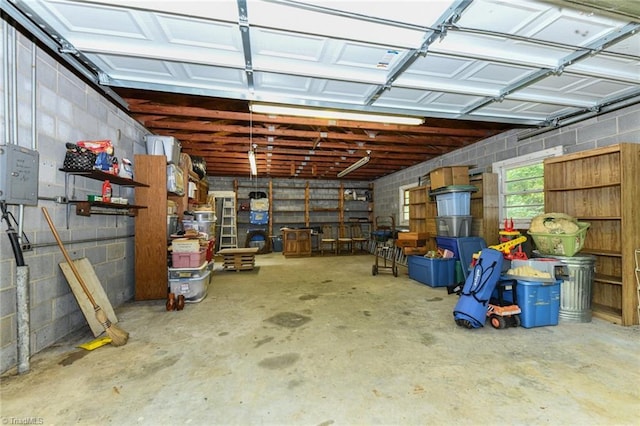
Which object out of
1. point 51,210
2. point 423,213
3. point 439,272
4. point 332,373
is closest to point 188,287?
point 51,210

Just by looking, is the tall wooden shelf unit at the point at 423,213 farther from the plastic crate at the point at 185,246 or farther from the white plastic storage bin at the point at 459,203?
the plastic crate at the point at 185,246

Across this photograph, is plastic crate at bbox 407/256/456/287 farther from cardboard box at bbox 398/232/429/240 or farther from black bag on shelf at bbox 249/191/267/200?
black bag on shelf at bbox 249/191/267/200

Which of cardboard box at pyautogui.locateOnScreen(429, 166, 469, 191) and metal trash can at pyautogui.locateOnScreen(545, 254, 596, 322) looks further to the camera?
cardboard box at pyautogui.locateOnScreen(429, 166, 469, 191)

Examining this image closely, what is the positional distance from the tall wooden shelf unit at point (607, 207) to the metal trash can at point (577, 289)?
24cm

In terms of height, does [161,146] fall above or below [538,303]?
above

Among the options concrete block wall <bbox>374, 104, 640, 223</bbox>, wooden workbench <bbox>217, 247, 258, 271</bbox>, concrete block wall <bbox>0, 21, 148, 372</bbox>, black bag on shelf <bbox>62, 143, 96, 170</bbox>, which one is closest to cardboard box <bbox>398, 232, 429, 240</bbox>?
concrete block wall <bbox>374, 104, 640, 223</bbox>

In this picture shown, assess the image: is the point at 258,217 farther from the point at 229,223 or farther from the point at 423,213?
the point at 423,213

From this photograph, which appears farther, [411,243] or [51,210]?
[411,243]

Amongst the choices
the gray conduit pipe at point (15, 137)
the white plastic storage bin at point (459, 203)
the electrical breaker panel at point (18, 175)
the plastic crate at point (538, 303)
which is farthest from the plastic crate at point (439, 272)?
the electrical breaker panel at point (18, 175)

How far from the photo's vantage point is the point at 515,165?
4.34m

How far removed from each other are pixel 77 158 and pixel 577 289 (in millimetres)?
5328

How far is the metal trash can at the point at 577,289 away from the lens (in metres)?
2.90

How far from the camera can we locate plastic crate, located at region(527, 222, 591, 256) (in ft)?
9.61

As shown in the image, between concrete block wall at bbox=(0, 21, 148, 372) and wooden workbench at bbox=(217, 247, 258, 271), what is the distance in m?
2.68
